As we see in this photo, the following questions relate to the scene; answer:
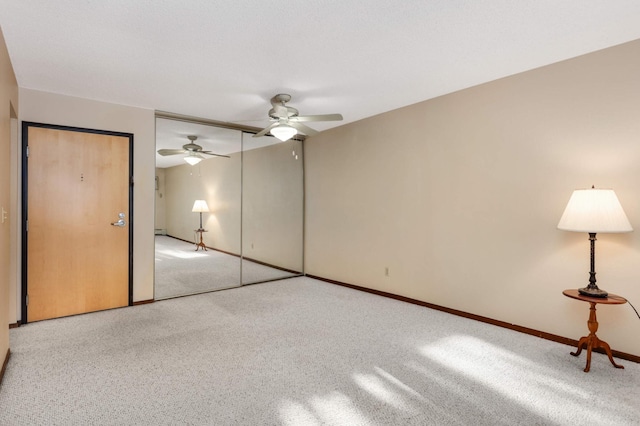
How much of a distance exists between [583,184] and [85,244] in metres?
5.11

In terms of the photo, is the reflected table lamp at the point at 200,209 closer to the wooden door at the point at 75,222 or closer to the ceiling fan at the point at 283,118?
the wooden door at the point at 75,222

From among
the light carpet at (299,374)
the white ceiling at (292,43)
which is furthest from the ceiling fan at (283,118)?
the light carpet at (299,374)

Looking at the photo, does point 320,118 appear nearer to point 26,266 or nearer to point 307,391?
point 307,391

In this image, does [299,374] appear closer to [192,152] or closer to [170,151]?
[170,151]

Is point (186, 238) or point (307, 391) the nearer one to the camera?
point (307, 391)

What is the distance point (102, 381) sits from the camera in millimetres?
2354

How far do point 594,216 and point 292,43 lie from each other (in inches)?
104

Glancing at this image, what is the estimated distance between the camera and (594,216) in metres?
2.52

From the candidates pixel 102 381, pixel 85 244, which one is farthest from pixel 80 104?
pixel 102 381

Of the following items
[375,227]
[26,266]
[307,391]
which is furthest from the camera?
[375,227]

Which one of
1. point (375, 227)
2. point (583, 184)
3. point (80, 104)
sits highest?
point (80, 104)

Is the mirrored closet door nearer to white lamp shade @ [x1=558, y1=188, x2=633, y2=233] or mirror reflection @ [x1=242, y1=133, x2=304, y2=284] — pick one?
mirror reflection @ [x1=242, y1=133, x2=304, y2=284]

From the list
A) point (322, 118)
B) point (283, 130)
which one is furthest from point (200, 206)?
point (322, 118)

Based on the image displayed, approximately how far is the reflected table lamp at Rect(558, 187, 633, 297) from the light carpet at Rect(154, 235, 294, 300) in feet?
13.4
